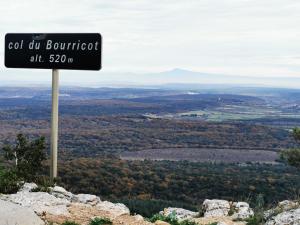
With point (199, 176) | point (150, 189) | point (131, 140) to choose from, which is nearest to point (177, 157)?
point (131, 140)

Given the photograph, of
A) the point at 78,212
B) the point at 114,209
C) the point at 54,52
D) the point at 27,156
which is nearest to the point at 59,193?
the point at 114,209

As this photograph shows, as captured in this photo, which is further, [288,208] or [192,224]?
[288,208]

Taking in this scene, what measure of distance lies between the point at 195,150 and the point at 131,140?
51.9 feet

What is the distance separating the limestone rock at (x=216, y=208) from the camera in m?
12.2

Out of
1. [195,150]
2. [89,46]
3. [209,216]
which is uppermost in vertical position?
[89,46]

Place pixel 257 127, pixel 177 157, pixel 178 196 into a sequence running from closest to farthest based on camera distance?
Answer: pixel 178 196
pixel 177 157
pixel 257 127

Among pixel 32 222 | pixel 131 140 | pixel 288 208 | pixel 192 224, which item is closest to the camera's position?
pixel 32 222

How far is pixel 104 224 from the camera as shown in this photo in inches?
367

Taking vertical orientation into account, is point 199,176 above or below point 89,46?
below

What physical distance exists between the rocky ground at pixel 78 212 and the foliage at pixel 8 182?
0.21 meters

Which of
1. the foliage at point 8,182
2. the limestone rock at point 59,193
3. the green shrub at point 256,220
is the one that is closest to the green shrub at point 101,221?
the limestone rock at point 59,193

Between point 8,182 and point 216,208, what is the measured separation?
517cm

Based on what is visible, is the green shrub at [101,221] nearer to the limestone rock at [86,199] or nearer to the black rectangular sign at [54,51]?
the limestone rock at [86,199]

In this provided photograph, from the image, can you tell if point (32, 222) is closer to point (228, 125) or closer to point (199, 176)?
point (199, 176)
